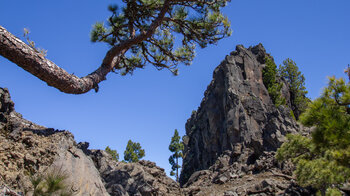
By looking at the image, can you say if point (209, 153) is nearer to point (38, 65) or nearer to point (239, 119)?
point (239, 119)

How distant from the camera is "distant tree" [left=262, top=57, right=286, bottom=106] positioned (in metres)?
34.4

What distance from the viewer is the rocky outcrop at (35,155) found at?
23.9ft

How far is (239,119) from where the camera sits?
27.7 m

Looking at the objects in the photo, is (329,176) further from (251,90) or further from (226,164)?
(251,90)

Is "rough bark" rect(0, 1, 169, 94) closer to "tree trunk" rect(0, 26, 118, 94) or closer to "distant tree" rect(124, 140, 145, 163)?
"tree trunk" rect(0, 26, 118, 94)

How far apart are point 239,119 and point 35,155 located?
22.4m

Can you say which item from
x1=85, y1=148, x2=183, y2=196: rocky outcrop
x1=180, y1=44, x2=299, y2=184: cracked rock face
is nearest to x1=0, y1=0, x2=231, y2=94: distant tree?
x1=85, y1=148, x2=183, y2=196: rocky outcrop

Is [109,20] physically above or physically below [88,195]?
above

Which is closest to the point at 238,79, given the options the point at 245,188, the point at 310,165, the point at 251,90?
the point at 251,90

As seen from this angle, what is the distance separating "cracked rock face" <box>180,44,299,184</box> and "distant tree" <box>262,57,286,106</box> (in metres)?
0.95

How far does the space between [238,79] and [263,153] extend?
12.7 m

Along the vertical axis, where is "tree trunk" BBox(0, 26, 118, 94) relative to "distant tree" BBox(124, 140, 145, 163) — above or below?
below

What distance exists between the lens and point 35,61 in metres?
4.10

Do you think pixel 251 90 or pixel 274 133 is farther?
pixel 251 90
